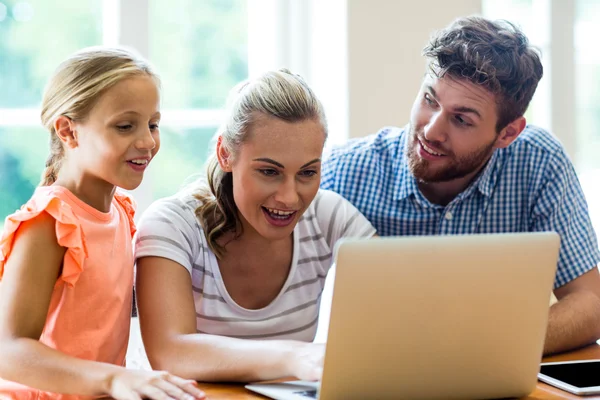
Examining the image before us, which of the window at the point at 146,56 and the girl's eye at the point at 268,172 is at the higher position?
the window at the point at 146,56

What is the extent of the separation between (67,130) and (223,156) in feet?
1.05

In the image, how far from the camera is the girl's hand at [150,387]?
116cm

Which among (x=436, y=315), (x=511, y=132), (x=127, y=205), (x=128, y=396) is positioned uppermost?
(x=511, y=132)

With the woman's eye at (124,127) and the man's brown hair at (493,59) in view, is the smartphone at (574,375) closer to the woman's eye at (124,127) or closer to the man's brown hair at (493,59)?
the man's brown hair at (493,59)

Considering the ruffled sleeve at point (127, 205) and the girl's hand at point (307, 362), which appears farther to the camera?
the ruffled sleeve at point (127, 205)

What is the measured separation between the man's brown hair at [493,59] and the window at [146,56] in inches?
39.1

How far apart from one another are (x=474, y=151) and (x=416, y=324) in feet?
3.21

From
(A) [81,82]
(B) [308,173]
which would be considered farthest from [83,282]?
(B) [308,173]

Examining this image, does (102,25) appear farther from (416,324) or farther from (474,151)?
(416,324)

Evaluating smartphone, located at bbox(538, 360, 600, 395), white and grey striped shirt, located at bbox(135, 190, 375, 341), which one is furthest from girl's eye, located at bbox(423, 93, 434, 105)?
smartphone, located at bbox(538, 360, 600, 395)

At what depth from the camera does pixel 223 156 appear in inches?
66.2

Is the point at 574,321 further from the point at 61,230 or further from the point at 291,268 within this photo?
the point at 61,230

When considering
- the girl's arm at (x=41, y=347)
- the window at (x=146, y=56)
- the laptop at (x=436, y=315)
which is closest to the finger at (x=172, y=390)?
the girl's arm at (x=41, y=347)

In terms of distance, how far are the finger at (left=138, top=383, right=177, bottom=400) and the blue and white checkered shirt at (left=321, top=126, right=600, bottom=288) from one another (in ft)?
3.31
